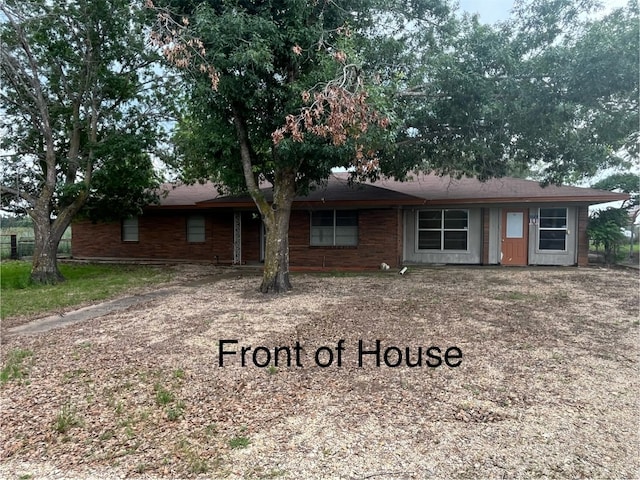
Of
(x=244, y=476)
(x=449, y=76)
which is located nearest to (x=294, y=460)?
(x=244, y=476)

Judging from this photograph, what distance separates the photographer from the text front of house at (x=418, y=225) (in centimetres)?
1281

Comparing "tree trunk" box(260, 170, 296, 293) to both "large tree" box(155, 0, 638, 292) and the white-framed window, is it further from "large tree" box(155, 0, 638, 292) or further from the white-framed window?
the white-framed window

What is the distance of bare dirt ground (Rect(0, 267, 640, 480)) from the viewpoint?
8.41 feet

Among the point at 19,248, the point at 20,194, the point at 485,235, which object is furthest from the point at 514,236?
the point at 19,248

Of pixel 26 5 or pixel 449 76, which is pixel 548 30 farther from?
pixel 26 5

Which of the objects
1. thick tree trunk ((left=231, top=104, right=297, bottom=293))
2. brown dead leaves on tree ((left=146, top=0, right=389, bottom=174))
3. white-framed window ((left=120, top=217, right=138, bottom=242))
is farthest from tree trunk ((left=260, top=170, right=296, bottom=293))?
white-framed window ((left=120, top=217, right=138, bottom=242))

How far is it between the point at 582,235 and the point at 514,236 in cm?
200

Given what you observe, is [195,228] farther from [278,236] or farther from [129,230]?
[278,236]

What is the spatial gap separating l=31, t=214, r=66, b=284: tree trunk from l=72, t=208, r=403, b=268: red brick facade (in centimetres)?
522

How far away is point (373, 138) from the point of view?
6750mm

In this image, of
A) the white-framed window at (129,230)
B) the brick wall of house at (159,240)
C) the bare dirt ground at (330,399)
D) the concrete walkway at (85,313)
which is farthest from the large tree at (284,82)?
the white-framed window at (129,230)

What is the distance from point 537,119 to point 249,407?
7928mm

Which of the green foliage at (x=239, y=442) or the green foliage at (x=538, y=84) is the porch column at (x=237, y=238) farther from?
the green foliage at (x=239, y=442)

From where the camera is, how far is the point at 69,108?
37.2ft
